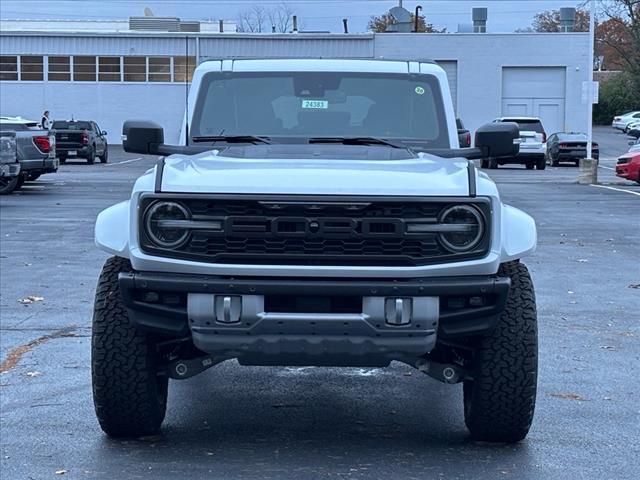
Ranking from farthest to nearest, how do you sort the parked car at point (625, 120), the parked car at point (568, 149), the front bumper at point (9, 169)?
the parked car at point (625, 120)
the parked car at point (568, 149)
the front bumper at point (9, 169)

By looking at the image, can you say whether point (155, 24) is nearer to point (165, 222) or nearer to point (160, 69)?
point (160, 69)

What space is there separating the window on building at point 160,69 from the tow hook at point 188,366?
60277mm

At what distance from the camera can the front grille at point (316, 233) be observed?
5578 mm

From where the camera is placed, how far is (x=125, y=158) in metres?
53.1

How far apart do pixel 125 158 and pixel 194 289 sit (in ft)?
159

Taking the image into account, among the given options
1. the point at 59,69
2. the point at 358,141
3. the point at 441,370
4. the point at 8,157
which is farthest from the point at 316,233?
the point at 59,69

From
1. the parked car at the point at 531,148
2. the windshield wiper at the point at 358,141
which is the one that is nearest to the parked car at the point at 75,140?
the parked car at the point at 531,148

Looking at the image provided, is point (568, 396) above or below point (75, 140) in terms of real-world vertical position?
above

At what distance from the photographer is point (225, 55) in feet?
210

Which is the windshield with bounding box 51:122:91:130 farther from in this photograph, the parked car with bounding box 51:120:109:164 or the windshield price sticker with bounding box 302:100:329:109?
the windshield price sticker with bounding box 302:100:329:109

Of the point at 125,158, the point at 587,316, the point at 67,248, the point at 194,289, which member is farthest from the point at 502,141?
the point at 125,158

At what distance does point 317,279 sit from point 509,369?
3.62ft

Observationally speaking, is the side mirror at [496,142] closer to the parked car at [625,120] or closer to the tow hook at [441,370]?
the tow hook at [441,370]

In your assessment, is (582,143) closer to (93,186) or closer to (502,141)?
(93,186)
